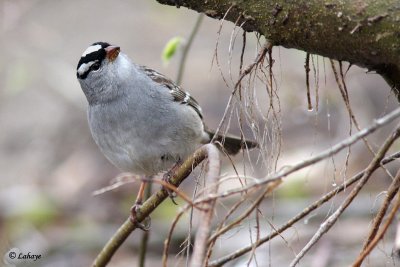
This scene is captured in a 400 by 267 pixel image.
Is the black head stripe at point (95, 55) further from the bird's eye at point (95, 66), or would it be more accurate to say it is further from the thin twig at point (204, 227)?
the thin twig at point (204, 227)

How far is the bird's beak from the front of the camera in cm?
453

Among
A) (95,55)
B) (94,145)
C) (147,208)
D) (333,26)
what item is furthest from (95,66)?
(94,145)

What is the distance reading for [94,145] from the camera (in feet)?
29.3

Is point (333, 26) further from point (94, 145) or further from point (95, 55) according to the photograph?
point (94, 145)

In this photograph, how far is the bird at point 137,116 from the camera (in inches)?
168

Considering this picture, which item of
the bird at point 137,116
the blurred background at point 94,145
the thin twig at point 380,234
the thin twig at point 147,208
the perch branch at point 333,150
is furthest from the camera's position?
the blurred background at point 94,145

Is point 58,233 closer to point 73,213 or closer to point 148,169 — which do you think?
point 73,213

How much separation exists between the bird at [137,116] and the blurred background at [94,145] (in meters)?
0.56

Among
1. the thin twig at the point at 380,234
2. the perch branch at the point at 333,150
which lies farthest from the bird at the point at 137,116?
the perch branch at the point at 333,150

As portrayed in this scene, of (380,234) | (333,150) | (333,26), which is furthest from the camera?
(333,26)

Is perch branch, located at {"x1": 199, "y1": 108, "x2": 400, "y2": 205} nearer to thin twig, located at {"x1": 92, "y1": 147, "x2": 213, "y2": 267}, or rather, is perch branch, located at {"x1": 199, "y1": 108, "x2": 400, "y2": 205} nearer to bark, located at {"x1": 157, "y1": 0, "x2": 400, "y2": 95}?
bark, located at {"x1": 157, "y1": 0, "x2": 400, "y2": 95}

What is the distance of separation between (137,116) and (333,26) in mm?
2049

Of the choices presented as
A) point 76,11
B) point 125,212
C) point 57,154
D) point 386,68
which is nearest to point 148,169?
point 386,68

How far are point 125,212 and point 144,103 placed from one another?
9.99 ft
